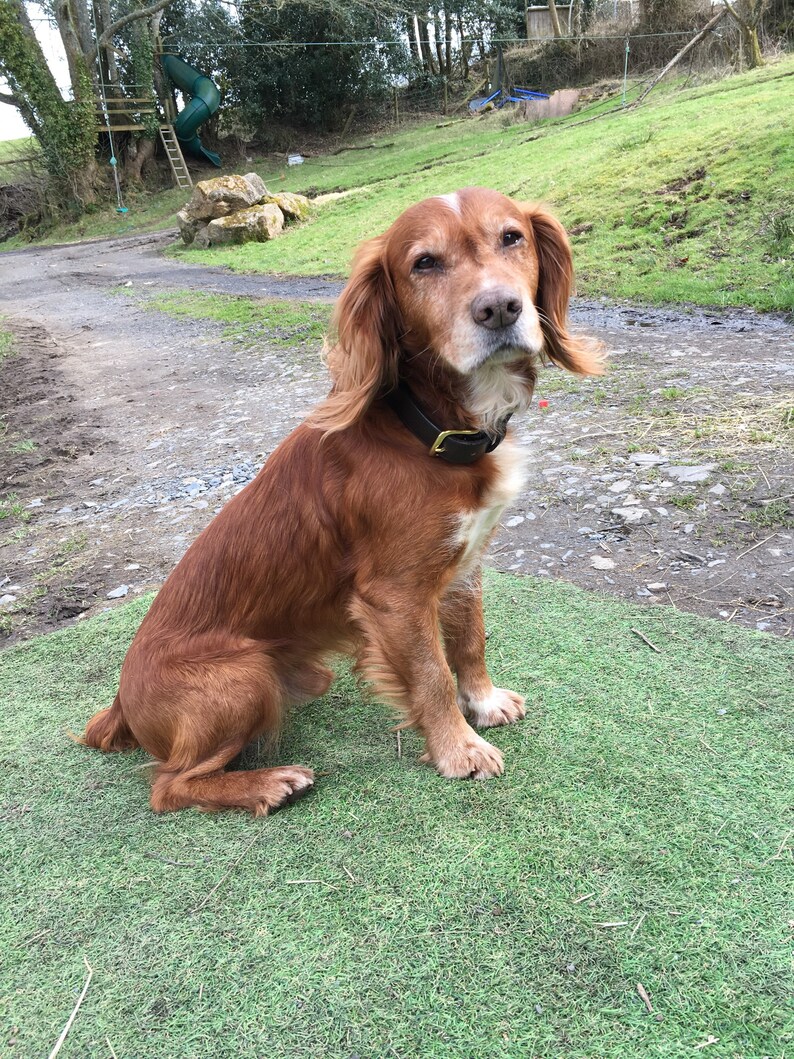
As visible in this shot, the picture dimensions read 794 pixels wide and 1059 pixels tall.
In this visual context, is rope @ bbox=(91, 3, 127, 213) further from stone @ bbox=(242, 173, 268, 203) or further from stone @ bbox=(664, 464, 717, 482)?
stone @ bbox=(664, 464, 717, 482)

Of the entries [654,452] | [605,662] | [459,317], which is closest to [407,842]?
[605,662]

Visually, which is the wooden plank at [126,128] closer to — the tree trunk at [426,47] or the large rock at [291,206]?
the tree trunk at [426,47]

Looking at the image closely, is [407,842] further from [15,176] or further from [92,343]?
[15,176]

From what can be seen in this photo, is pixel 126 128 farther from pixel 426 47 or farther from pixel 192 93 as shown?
pixel 426 47

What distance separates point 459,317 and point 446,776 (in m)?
1.53

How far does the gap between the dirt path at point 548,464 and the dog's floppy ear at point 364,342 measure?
5.95 feet

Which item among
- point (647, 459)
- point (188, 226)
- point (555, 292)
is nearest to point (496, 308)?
point (555, 292)

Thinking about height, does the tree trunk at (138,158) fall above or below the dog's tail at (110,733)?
above

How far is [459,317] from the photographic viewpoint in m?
2.25

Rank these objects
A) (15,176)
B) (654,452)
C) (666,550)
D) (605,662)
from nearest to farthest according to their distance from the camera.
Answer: (605,662)
(666,550)
(654,452)
(15,176)

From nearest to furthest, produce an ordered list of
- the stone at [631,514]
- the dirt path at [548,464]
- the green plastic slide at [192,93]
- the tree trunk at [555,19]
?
the dirt path at [548,464] → the stone at [631,514] → the tree trunk at [555,19] → the green plastic slide at [192,93]

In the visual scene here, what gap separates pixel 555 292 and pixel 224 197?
1865 centimetres

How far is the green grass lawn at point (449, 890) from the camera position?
180 cm

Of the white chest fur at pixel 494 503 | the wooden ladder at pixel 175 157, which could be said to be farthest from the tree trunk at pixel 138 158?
the white chest fur at pixel 494 503
